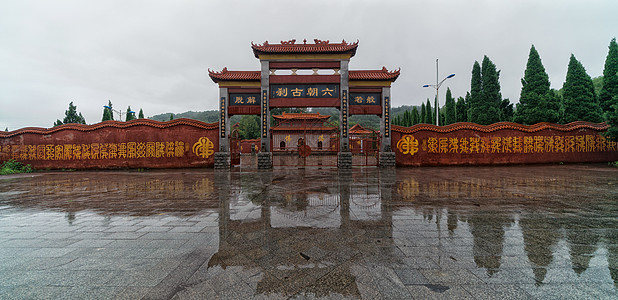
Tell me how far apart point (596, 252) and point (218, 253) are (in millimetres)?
4639

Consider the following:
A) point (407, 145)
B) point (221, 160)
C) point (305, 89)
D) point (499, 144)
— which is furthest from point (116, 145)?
point (499, 144)

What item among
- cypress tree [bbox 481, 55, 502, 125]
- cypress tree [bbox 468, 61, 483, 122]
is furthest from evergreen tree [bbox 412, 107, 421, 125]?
cypress tree [bbox 481, 55, 502, 125]

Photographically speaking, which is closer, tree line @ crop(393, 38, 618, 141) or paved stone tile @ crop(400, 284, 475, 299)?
paved stone tile @ crop(400, 284, 475, 299)

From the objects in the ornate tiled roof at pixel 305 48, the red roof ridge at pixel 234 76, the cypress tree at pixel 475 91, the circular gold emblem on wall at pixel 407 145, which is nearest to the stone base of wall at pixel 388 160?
the circular gold emblem on wall at pixel 407 145

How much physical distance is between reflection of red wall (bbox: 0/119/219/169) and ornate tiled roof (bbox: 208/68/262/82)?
9.73 feet

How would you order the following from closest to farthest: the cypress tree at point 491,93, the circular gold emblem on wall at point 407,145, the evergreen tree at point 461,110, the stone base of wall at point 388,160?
the stone base of wall at point 388,160 < the circular gold emblem on wall at point 407,145 < the cypress tree at point 491,93 < the evergreen tree at point 461,110

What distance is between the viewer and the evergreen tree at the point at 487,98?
22.1m

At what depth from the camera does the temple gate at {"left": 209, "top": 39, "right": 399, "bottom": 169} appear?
44.7 ft

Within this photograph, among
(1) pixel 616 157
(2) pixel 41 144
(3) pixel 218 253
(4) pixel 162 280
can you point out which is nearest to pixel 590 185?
(3) pixel 218 253

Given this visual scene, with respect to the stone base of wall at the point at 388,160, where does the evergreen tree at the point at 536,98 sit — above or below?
above

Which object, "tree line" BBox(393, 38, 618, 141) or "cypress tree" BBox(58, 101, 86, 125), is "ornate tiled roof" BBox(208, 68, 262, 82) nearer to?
"tree line" BBox(393, 38, 618, 141)

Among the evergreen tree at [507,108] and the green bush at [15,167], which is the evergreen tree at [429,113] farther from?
the green bush at [15,167]

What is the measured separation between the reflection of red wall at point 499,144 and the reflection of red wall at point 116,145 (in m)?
12.6

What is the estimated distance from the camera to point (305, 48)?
44.7 feet
